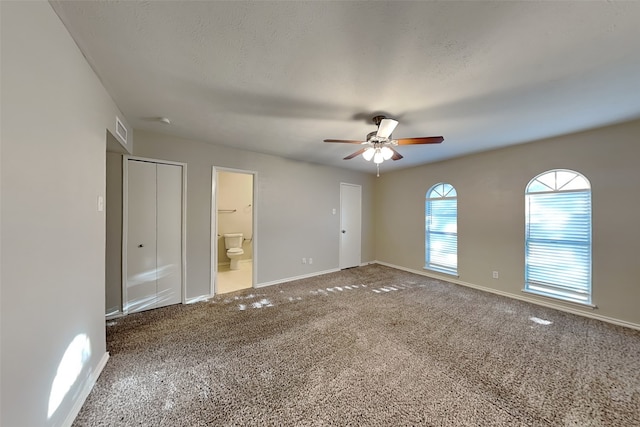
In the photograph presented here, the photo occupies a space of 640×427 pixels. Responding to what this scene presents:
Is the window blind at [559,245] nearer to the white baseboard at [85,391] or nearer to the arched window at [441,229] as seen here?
the arched window at [441,229]

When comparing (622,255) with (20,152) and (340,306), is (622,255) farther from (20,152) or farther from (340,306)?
(20,152)

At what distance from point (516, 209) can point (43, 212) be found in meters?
5.08

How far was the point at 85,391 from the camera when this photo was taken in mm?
1602

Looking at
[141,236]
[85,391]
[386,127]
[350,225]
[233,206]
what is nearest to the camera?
[85,391]

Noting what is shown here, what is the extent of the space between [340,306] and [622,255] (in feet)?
11.3

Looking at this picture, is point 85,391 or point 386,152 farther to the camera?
point 386,152

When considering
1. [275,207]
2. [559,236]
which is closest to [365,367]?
[275,207]

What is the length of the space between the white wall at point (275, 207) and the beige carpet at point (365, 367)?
3.06 feet

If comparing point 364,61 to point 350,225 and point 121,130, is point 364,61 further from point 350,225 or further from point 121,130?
point 350,225

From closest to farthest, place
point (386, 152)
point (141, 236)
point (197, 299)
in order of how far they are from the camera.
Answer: point (386, 152) → point (141, 236) → point (197, 299)

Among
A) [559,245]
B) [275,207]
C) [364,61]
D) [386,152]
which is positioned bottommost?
[559,245]

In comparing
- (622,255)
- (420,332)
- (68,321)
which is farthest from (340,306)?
(622,255)

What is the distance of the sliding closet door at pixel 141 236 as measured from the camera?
2.92 meters

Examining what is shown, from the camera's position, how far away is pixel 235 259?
5246 mm
